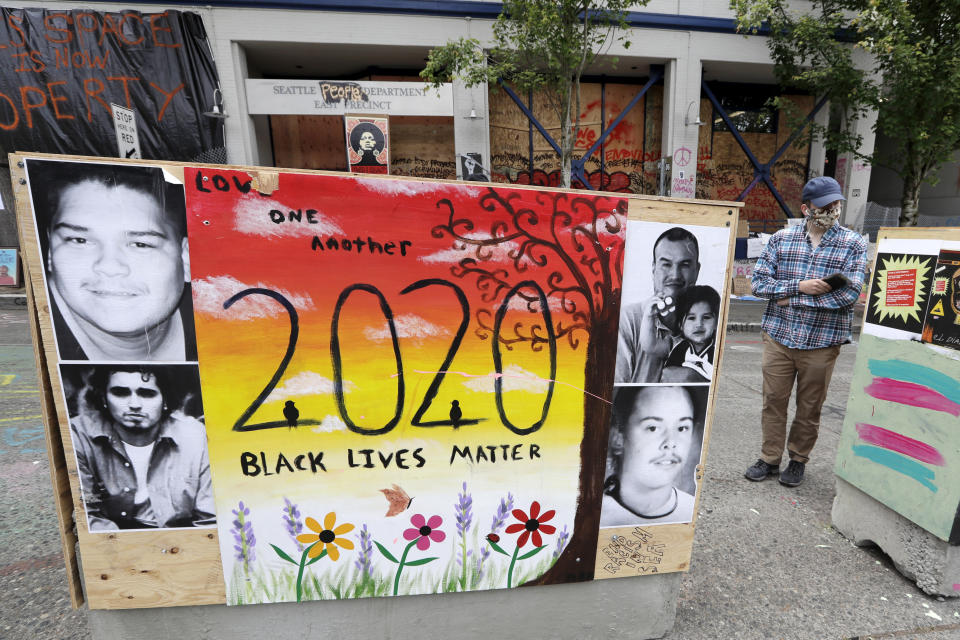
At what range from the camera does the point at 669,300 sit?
5.82 ft

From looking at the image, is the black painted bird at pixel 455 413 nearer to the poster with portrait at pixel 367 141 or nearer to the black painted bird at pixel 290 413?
the black painted bird at pixel 290 413

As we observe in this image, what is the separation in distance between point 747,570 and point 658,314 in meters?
1.69

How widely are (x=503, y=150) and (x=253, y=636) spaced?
1321cm

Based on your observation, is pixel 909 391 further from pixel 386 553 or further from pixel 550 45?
pixel 550 45

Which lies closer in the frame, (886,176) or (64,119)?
(64,119)

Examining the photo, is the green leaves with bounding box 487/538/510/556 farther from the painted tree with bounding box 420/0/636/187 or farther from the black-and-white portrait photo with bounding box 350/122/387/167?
the black-and-white portrait photo with bounding box 350/122/387/167

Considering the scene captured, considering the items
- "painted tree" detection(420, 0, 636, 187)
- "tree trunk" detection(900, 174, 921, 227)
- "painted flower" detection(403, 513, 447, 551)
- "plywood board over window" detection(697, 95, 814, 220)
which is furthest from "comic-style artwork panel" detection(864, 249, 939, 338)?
"plywood board over window" detection(697, 95, 814, 220)

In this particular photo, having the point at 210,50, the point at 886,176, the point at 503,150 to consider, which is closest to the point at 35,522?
the point at 210,50

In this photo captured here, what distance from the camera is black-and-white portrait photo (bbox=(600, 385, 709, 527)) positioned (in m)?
1.84

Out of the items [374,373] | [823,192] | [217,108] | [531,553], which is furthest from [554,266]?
[217,108]

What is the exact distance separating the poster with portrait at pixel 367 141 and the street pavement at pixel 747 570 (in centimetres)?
889

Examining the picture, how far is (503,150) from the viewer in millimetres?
13445

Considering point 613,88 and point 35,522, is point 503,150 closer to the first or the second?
point 613,88

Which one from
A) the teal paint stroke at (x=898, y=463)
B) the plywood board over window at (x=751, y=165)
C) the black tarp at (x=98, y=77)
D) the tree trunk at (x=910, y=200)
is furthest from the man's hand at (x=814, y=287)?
the plywood board over window at (x=751, y=165)
